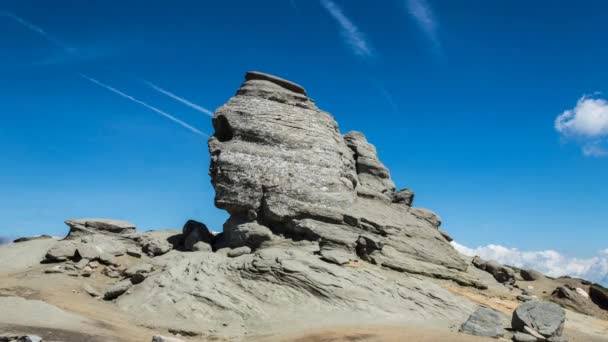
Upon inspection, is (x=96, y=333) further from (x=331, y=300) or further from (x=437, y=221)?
(x=437, y=221)

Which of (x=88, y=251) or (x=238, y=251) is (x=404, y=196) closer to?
(x=238, y=251)

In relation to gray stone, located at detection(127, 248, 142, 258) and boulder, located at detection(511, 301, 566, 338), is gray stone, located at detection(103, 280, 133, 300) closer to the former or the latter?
gray stone, located at detection(127, 248, 142, 258)

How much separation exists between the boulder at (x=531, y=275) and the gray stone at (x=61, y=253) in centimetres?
4254

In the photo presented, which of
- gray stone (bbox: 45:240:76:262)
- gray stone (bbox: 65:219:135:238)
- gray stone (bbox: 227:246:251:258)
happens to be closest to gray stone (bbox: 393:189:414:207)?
gray stone (bbox: 227:246:251:258)

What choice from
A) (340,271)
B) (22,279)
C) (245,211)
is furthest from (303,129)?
(22,279)

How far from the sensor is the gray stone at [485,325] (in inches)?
788

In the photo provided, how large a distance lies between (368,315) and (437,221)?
18.6 metres

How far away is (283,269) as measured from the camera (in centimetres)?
2642

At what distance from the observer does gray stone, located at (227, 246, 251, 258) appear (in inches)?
1194

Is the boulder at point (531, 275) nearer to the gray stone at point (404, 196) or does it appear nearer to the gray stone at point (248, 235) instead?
the gray stone at point (404, 196)

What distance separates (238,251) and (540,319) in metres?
17.5

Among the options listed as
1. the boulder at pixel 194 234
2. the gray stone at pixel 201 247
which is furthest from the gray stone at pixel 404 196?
the gray stone at pixel 201 247

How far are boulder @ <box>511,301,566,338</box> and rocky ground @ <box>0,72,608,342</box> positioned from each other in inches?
2.5

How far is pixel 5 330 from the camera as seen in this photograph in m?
17.8
